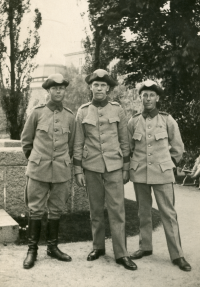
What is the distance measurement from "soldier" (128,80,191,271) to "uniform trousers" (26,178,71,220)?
0.77 m

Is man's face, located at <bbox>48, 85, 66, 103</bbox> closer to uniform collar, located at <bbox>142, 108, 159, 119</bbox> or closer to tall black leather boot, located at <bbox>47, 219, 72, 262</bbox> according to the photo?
uniform collar, located at <bbox>142, 108, 159, 119</bbox>

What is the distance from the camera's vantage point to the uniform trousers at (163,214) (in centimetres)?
413

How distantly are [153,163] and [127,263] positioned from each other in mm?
1028

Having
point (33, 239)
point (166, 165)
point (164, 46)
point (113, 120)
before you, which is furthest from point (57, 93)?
point (164, 46)

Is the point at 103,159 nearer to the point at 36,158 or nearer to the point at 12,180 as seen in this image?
the point at 36,158

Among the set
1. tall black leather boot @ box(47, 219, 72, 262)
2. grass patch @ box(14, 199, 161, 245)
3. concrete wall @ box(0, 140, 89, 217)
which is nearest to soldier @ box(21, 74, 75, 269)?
tall black leather boot @ box(47, 219, 72, 262)

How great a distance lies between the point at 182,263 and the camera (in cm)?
399

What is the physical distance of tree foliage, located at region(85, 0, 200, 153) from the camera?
942cm

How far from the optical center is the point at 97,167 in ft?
13.8

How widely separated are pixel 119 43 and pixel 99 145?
290 inches

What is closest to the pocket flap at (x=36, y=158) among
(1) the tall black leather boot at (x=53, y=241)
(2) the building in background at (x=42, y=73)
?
(1) the tall black leather boot at (x=53, y=241)

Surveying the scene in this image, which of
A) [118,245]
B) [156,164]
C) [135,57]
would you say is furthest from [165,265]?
[135,57]

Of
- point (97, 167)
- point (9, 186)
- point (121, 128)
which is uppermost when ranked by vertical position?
point (121, 128)

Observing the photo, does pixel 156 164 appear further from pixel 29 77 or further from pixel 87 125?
pixel 29 77
